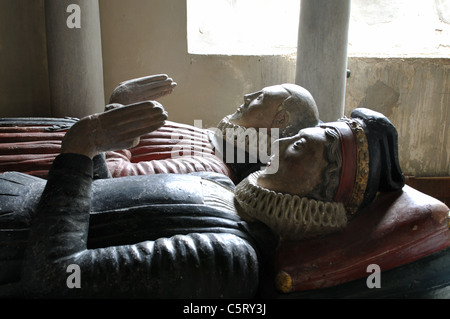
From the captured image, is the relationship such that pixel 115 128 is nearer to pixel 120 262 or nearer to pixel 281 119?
pixel 120 262

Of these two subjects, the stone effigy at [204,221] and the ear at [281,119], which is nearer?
the stone effigy at [204,221]

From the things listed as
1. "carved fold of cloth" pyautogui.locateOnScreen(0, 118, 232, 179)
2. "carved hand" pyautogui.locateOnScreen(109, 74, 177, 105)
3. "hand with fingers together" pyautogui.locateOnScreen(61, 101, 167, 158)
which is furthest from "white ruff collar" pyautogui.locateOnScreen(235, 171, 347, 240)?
"carved hand" pyautogui.locateOnScreen(109, 74, 177, 105)

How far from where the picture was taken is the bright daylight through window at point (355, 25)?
451 centimetres

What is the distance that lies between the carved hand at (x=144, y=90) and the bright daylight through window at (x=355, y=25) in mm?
2173

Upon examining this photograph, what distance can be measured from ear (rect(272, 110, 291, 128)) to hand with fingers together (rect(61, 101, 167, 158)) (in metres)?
1.01

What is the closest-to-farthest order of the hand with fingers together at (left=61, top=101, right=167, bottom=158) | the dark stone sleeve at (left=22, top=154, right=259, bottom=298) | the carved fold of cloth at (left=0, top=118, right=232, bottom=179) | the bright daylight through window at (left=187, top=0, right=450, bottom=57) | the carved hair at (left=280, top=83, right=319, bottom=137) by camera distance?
the dark stone sleeve at (left=22, top=154, right=259, bottom=298) → the hand with fingers together at (left=61, top=101, right=167, bottom=158) → the carved fold of cloth at (left=0, top=118, right=232, bottom=179) → the carved hair at (left=280, top=83, right=319, bottom=137) → the bright daylight through window at (left=187, top=0, right=450, bottom=57)

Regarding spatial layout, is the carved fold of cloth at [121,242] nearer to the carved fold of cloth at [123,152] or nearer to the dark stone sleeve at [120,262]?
the dark stone sleeve at [120,262]

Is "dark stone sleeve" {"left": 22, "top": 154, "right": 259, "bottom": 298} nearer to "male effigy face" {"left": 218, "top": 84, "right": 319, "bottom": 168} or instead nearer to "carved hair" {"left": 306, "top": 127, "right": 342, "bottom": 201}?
"carved hair" {"left": 306, "top": 127, "right": 342, "bottom": 201}

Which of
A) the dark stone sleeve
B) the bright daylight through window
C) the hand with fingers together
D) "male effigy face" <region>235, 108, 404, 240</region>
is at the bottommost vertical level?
the dark stone sleeve

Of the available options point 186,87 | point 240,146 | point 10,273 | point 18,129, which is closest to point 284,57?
point 186,87

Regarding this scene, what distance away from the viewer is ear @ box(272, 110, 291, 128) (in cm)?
235

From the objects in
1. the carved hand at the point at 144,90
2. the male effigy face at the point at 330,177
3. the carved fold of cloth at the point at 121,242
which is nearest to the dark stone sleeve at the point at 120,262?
the carved fold of cloth at the point at 121,242

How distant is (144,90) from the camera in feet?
7.81

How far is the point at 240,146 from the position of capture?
2582 millimetres
